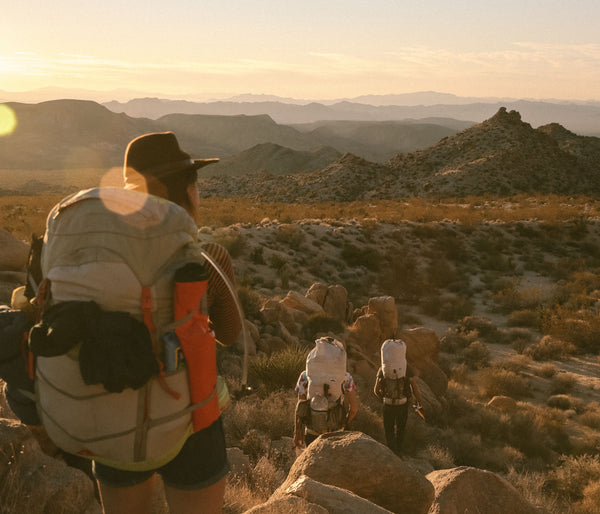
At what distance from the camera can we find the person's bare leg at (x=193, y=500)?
1.68m

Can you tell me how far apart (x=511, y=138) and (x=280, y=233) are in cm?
3808

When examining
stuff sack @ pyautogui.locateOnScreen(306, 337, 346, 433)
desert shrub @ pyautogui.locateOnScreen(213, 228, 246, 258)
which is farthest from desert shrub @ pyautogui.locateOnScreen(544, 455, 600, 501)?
desert shrub @ pyautogui.locateOnScreen(213, 228, 246, 258)

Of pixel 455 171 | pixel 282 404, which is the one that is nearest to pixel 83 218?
pixel 282 404

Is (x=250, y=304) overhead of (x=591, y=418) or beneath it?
overhead

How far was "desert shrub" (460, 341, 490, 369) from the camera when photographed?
11.3 meters

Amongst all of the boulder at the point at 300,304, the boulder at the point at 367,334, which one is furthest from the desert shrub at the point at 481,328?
the boulder at the point at 300,304

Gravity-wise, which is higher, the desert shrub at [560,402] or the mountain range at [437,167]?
the mountain range at [437,167]

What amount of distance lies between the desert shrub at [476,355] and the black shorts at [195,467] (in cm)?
1061

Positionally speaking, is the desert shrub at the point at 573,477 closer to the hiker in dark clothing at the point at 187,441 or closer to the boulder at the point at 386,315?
the boulder at the point at 386,315

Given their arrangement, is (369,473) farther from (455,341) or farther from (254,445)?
(455,341)

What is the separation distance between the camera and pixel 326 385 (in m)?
4.25

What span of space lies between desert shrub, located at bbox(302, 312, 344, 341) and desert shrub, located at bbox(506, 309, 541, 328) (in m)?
7.10

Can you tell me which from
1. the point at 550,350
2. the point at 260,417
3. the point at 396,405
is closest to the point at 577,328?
the point at 550,350

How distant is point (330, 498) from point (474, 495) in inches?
59.2
